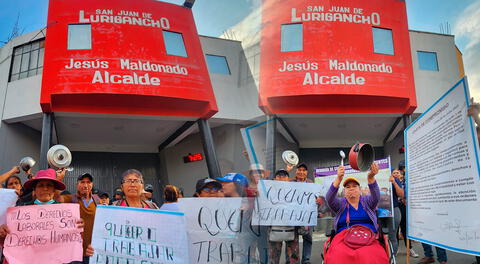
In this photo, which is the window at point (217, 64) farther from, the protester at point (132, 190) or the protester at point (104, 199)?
the protester at point (132, 190)

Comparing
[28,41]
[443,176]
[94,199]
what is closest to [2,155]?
[28,41]

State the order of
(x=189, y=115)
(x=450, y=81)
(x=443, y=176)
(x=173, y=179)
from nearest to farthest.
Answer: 1. (x=443, y=176)
2. (x=189, y=115)
3. (x=450, y=81)
4. (x=173, y=179)

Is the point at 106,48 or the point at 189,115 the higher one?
the point at 106,48

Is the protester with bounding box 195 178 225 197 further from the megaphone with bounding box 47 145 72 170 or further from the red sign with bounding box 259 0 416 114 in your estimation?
the red sign with bounding box 259 0 416 114

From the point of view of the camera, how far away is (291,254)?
4523 millimetres

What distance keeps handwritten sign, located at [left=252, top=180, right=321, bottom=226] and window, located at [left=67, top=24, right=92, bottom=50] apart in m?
7.88

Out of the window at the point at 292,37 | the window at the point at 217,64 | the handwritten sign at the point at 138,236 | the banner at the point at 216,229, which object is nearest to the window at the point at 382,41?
the window at the point at 292,37

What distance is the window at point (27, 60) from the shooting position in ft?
41.4

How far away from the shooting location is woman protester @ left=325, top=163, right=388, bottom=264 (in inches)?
124

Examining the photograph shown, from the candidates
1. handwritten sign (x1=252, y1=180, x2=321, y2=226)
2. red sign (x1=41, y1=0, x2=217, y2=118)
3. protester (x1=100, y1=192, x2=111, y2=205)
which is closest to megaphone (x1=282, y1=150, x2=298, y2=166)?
handwritten sign (x1=252, y1=180, x2=321, y2=226)

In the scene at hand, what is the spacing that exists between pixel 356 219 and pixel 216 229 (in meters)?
1.29

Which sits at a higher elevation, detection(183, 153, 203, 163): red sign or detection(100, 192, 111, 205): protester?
detection(183, 153, 203, 163): red sign

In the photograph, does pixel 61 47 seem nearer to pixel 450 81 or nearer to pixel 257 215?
pixel 257 215

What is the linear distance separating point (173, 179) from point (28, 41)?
7299mm
